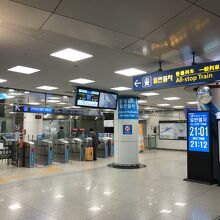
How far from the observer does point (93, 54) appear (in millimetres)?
4945

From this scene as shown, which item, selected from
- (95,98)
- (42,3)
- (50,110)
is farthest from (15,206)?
(50,110)

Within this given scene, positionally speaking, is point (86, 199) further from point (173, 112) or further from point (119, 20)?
point (173, 112)

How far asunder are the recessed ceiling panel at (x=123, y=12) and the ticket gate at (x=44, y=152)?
848cm

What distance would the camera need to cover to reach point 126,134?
1011 cm

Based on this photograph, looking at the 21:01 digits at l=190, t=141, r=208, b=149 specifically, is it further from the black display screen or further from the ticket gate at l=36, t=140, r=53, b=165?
the ticket gate at l=36, t=140, r=53, b=165

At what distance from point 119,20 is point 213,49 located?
2.11 metres

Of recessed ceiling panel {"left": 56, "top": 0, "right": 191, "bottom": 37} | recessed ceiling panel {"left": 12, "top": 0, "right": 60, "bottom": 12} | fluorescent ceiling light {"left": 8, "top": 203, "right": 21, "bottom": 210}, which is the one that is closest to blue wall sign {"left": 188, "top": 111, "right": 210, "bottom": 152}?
recessed ceiling panel {"left": 56, "top": 0, "right": 191, "bottom": 37}

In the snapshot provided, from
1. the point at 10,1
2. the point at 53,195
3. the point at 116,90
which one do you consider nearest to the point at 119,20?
the point at 10,1

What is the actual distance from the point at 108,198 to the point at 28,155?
5.82 meters

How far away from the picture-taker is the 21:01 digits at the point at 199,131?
6985 mm

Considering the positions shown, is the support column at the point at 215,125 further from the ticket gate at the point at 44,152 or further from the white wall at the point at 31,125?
the white wall at the point at 31,125

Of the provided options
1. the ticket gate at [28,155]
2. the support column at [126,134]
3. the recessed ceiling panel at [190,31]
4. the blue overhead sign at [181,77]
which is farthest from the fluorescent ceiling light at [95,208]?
the ticket gate at [28,155]

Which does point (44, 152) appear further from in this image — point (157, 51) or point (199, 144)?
point (157, 51)

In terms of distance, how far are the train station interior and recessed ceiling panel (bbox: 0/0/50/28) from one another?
12 millimetres
